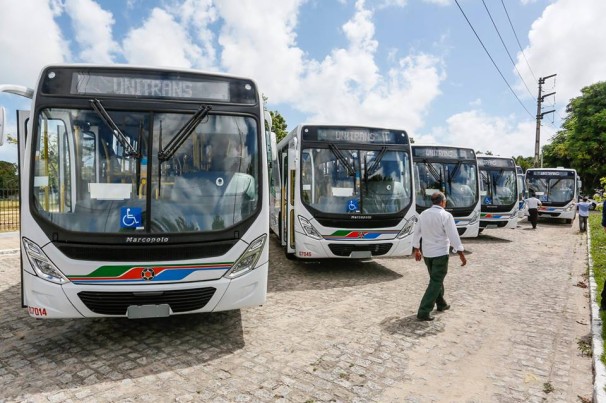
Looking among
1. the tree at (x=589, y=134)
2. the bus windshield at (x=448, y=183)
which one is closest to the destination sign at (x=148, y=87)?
the bus windshield at (x=448, y=183)

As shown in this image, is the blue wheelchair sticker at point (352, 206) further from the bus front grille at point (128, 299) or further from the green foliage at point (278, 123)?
the green foliage at point (278, 123)

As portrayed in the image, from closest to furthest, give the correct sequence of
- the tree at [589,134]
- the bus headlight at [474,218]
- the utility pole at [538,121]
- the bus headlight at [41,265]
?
1. the bus headlight at [41,265]
2. the bus headlight at [474,218]
3. the utility pole at [538,121]
4. the tree at [589,134]

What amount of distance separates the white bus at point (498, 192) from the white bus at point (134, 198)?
12643 mm

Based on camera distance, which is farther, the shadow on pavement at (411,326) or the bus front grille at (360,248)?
the bus front grille at (360,248)

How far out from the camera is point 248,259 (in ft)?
16.1

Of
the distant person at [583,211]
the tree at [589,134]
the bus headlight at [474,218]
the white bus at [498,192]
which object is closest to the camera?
the bus headlight at [474,218]

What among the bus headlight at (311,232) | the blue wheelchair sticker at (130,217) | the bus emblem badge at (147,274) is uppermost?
the blue wheelchair sticker at (130,217)

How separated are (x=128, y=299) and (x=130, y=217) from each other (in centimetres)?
87

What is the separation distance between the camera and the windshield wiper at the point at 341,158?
8.59 metres

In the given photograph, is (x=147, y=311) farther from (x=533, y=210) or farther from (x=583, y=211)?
(x=533, y=210)

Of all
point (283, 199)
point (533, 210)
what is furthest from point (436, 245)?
point (533, 210)

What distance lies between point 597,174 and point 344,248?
3972 centimetres

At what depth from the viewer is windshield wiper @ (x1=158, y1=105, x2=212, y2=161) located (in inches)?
184

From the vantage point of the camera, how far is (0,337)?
204 inches
